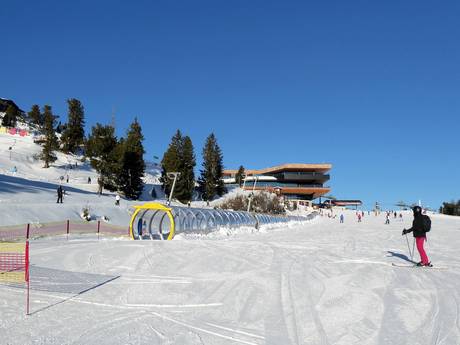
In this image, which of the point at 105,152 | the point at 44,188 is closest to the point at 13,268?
the point at 44,188

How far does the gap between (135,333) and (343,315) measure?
10.2ft

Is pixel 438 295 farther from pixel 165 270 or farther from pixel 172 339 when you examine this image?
pixel 165 270

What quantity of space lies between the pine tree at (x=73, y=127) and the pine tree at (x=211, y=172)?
81.0 feet

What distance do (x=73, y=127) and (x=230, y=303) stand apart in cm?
8047

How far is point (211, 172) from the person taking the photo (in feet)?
278

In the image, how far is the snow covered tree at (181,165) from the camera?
2653 inches

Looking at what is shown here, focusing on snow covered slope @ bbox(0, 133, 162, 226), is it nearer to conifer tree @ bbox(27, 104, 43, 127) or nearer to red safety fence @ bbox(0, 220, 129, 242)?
red safety fence @ bbox(0, 220, 129, 242)

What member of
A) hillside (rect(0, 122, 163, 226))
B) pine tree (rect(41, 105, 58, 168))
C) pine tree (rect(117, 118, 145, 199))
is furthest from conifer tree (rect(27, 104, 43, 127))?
pine tree (rect(117, 118, 145, 199))

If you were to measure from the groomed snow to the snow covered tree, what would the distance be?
5483 centimetres

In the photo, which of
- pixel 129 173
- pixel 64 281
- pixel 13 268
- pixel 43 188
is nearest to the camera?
pixel 64 281

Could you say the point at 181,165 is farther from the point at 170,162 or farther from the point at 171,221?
the point at 171,221

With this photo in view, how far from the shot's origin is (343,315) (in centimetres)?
665

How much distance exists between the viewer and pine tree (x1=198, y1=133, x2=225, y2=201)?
272 feet

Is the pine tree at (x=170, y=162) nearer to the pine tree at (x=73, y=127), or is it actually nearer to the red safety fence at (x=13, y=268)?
the pine tree at (x=73, y=127)
